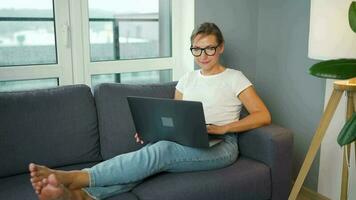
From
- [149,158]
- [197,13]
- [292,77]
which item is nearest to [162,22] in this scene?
[197,13]

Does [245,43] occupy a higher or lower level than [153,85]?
higher

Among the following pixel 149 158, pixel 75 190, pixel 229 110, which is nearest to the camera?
pixel 75 190

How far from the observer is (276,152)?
2.01 m

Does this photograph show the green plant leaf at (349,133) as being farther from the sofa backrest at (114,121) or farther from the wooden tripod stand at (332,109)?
the sofa backrest at (114,121)

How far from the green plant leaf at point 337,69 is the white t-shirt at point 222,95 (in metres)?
0.49

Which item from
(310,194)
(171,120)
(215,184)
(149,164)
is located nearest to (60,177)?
(149,164)

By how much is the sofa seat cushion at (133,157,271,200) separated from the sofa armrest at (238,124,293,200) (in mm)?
40

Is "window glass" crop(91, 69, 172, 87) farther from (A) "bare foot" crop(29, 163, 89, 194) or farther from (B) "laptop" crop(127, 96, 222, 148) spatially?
(A) "bare foot" crop(29, 163, 89, 194)

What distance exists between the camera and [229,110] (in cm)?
215

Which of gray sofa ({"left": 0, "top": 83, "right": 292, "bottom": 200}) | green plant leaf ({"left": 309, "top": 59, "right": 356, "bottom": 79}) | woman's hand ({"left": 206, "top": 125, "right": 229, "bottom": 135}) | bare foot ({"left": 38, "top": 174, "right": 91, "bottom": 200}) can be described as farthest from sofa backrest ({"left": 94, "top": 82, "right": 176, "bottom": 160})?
green plant leaf ({"left": 309, "top": 59, "right": 356, "bottom": 79})

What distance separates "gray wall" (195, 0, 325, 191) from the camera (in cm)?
254

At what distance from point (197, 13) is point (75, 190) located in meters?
1.50

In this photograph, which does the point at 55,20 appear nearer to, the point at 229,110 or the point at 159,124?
the point at 159,124

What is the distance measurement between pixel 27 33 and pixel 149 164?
1194mm
